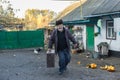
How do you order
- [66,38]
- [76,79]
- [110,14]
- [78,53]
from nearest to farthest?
[76,79], [66,38], [110,14], [78,53]

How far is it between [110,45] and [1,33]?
1089 cm

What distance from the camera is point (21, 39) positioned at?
2920 centimetres

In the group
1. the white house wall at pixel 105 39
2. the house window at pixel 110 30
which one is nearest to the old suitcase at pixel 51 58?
the white house wall at pixel 105 39

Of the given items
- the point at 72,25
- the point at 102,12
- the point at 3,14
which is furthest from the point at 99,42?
the point at 3,14

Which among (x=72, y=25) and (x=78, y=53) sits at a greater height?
(x=72, y=25)

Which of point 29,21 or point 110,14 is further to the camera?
point 29,21

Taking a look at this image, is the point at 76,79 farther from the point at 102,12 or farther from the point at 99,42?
the point at 99,42

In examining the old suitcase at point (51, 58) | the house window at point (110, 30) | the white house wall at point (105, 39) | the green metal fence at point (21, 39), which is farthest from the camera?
the green metal fence at point (21, 39)

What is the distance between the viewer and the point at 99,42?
22.9m

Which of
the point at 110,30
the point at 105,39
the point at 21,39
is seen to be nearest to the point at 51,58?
the point at 110,30

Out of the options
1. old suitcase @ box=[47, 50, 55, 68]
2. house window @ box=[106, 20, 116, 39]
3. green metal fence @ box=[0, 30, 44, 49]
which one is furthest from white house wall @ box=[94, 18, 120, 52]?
old suitcase @ box=[47, 50, 55, 68]

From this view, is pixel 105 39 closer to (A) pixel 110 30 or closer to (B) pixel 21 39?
(A) pixel 110 30

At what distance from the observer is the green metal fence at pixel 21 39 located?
93.5ft

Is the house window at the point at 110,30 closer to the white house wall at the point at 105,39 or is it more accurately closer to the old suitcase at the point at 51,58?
the white house wall at the point at 105,39
